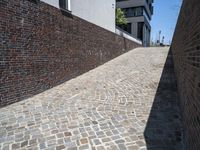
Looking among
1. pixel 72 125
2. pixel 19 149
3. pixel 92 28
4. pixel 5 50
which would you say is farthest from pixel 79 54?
pixel 19 149

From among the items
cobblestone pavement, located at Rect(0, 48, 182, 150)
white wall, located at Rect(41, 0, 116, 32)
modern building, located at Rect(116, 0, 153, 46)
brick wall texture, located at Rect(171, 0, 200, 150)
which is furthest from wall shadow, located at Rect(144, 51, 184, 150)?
modern building, located at Rect(116, 0, 153, 46)

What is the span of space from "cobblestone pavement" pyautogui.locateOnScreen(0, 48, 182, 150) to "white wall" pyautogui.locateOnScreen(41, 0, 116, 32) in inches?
174

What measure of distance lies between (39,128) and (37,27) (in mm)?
3667

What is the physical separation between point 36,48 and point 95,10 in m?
7.00

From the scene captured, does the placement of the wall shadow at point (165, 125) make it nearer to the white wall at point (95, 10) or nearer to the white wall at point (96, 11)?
the white wall at point (95, 10)

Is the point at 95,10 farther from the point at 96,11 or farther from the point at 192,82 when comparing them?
the point at 192,82

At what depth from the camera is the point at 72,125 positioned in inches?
142

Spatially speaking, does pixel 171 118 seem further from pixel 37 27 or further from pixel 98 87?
pixel 37 27

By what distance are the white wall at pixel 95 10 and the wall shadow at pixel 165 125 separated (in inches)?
228

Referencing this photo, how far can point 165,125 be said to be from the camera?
3523 millimetres

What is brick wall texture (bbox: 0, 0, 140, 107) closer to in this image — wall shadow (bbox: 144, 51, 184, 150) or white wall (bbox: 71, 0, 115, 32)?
white wall (bbox: 71, 0, 115, 32)

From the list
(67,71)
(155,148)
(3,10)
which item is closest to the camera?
(155,148)

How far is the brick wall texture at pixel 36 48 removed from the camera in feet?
15.6

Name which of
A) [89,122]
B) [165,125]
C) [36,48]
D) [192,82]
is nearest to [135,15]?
[36,48]
